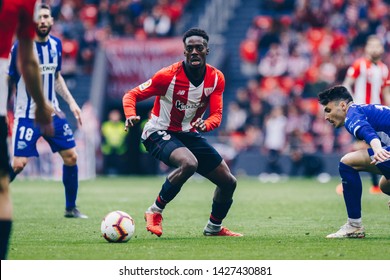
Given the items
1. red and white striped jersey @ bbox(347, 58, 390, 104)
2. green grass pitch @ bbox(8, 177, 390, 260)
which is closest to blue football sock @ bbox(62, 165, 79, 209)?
green grass pitch @ bbox(8, 177, 390, 260)

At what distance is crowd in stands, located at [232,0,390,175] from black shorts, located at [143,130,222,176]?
15.1 m

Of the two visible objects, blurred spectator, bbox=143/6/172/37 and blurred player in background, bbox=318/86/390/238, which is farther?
blurred spectator, bbox=143/6/172/37

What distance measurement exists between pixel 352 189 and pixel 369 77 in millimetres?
6420

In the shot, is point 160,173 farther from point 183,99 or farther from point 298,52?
point 183,99

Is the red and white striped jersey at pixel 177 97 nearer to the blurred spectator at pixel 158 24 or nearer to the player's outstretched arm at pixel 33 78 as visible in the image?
the player's outstretched arm at pixel 33 78

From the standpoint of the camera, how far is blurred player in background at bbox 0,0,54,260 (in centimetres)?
594

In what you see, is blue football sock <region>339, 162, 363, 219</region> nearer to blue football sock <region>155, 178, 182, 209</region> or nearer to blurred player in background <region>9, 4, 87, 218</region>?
blue football sock <region>155, 178, 182, 209</region>

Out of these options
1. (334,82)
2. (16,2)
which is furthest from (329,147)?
(16,2)

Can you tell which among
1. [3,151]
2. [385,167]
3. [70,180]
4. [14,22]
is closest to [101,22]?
[70,180]

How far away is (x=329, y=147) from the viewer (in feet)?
81.0

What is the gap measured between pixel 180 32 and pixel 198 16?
1223mm

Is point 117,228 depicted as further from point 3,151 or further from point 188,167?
point 3,151

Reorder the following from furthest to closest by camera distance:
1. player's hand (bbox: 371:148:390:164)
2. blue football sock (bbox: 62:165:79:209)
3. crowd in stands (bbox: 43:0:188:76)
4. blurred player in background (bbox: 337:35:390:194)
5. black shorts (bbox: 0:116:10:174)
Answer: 1. crowd in stands (bbox: 43:0:188:76)
2. blurred player in background (bbox: 337:35:390:194)
3. blue football sock (bbox: 62:165:79:209)
4. player's hand (bbox: 371:148:390:164)
5. black shorts (bbox: 0:116:10:174)

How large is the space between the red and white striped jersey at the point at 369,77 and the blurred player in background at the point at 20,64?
32.4 feet
